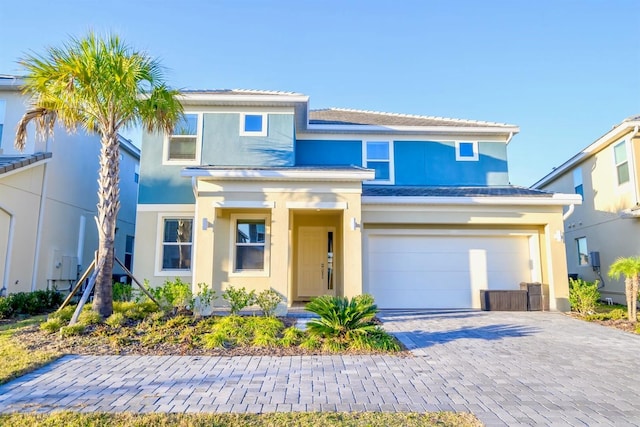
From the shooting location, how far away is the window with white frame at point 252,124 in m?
11.8

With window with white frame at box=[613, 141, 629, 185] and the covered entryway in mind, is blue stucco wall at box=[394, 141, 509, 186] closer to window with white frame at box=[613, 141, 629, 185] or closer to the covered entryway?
the covered entryway

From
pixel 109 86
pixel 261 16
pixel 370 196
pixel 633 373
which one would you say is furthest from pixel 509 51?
pixel 109 86

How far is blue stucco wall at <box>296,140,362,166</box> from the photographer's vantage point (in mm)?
13516

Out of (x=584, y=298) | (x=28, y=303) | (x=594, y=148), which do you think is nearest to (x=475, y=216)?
(x=584, y=298)

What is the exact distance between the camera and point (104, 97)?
762 cm

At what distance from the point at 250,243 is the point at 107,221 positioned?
4081 mm

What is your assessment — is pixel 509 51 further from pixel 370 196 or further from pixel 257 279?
pixel 257 279

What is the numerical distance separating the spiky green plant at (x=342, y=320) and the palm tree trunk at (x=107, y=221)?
4.26 metres

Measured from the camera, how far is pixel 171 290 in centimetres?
878

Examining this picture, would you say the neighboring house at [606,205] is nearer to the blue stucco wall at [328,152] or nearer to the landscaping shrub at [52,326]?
the blue stucco wall at [328,152]

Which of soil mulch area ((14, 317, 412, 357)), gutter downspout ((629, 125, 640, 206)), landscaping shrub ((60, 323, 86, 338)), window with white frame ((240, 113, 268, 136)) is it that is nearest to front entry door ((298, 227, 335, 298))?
window with white frame ((240, 113, 268, 136))

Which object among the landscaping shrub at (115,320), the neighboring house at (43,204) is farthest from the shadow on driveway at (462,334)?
the neighboring house at (43,204)

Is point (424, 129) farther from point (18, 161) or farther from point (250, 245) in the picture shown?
point (18, 161)

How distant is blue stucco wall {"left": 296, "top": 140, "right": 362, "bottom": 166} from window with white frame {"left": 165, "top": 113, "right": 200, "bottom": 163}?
3570 mm
